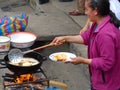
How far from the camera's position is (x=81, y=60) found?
151 inches

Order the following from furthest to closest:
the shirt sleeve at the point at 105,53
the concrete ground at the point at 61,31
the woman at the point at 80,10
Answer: the woman at the point at 80,10 → the concrete ground at the point at 61,31 → the shirt sleeve at the point at 105,53

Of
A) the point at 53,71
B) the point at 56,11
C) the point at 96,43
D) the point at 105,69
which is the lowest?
the point at 53,71


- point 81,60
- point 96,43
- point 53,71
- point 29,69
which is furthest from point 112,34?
point 53,71

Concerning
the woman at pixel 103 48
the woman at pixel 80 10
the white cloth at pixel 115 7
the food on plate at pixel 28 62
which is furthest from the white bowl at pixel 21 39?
the woman at pixel 80 10

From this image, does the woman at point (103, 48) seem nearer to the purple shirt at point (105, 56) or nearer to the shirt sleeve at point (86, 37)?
the purple shirt at point (105, 56)

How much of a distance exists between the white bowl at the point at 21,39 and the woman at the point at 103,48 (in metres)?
1.94

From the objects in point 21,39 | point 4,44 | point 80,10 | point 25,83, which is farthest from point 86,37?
point 80,10

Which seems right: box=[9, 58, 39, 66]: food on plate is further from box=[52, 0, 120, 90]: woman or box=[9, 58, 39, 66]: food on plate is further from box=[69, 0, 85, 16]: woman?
box=[69, 0, 85, 16]: woman

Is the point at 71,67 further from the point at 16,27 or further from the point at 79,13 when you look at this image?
the point at 79,13

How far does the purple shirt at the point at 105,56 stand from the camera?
11.8 feet

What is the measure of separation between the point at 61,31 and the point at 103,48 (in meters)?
3.22

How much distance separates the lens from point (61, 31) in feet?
22.2

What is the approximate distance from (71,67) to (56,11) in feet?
6.87

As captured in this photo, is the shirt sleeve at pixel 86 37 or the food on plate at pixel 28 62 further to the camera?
the food on plate at pixel 28 62
